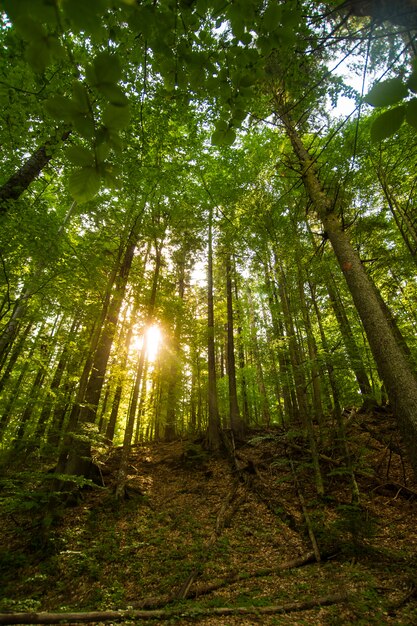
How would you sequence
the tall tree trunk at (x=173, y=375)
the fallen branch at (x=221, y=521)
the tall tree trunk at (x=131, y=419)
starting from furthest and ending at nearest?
1. the tall tree trunk at (x=173, y=375)
2. the tall tree trunk at (x=131, y=419)
3. the fallen branch at (x=221, y=521)

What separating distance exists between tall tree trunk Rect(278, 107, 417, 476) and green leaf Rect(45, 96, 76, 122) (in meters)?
2.23

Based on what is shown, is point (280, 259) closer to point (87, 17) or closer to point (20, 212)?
point (20, 212)

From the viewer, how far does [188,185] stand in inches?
454

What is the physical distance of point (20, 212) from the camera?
17.0 feet

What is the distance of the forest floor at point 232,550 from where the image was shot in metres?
3.60

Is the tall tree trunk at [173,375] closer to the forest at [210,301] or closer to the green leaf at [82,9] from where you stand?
the forest at [210,301]

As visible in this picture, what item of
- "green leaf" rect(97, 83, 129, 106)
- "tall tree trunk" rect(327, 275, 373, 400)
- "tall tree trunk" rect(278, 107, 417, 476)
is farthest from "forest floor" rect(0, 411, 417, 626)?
"green leaf" rect(97, 83, 129, 106)

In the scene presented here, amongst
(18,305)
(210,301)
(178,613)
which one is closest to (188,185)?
(210,301)

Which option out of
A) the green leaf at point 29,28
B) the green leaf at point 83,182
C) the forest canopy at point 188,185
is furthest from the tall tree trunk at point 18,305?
the green leaf at point 29,28

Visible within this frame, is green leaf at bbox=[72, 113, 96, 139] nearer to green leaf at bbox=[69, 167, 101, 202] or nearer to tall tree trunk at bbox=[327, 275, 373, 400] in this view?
green leaf at bbox=[69, 167, 101, 202]

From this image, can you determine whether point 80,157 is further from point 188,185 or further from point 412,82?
point 188,185

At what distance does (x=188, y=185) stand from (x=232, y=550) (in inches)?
454

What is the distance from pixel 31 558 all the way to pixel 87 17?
25.5ft

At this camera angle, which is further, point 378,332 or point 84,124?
point 378,332
